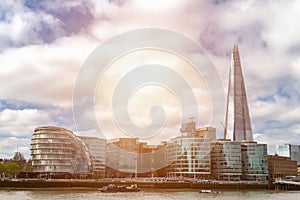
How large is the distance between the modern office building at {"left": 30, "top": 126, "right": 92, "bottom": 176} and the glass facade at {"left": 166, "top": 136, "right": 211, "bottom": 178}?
194 feet

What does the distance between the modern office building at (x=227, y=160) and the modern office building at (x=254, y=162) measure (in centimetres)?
559

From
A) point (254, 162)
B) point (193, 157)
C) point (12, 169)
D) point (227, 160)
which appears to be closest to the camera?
point (12, 169)

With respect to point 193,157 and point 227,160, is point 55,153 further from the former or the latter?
point 227,160

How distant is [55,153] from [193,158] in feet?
230

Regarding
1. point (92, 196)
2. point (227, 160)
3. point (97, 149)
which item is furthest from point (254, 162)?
point (92, 196)

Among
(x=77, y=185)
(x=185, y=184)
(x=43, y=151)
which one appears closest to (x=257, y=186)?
(x=185, y=184)

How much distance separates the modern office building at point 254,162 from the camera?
176000 mm

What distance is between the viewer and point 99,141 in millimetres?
197625

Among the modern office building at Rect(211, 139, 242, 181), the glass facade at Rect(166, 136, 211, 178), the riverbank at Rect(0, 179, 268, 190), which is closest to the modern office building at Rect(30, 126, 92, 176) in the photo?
the riverbank at Rect(0, 179, 268, 190)

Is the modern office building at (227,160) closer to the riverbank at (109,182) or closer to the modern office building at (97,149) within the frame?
the riverbank at (109,182)

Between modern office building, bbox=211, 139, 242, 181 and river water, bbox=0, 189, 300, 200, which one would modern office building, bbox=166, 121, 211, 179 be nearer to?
modern office building, bbox=211, 139, 242, 181

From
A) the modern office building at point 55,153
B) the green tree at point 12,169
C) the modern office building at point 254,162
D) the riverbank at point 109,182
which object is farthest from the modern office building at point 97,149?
the riverbank at point 109,182

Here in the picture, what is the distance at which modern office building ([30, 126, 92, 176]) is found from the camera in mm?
123938

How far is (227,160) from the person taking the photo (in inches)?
6860
